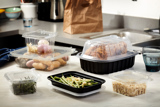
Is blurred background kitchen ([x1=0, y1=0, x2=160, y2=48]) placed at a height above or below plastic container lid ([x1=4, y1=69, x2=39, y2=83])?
above

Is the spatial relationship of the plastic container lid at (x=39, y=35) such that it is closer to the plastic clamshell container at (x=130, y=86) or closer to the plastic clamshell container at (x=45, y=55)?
the plastic clamshell container at (x=45, y=55)

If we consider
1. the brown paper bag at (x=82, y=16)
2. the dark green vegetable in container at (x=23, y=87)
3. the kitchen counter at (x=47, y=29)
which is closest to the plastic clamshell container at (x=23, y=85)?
the dark green vegetable in container at (x=23, y=87)

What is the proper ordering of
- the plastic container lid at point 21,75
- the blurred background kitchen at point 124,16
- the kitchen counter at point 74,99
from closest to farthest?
the kitchen counter at point 74,99 < the plastic container lid at point 21,75 < the blurred background kitchen at point 124,16

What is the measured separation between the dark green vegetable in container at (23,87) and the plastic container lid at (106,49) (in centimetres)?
44

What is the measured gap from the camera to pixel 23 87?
146 centimetres

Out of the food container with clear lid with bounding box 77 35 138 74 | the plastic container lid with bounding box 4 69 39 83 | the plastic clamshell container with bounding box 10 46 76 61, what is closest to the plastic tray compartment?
the food container with clear lid with bounding box 77 35 138 74

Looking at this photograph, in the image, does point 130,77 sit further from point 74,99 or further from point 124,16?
point 124,16

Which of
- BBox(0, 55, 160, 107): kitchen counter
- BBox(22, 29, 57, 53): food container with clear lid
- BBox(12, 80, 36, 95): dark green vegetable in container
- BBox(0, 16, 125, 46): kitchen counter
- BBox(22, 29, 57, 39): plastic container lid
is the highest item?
BBox(22, 29, 57, 39): plastic container lid

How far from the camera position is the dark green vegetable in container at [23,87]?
57.3 inches

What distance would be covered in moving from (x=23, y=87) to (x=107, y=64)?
1.71 ft

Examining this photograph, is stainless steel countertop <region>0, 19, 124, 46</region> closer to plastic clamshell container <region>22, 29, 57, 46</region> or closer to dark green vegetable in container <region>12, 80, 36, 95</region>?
plastic clamshell container <region>22, 29, 57, 46</region>

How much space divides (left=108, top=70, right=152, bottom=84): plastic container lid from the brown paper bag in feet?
5.03

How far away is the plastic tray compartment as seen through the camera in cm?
173

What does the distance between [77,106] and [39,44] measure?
0.67 m
